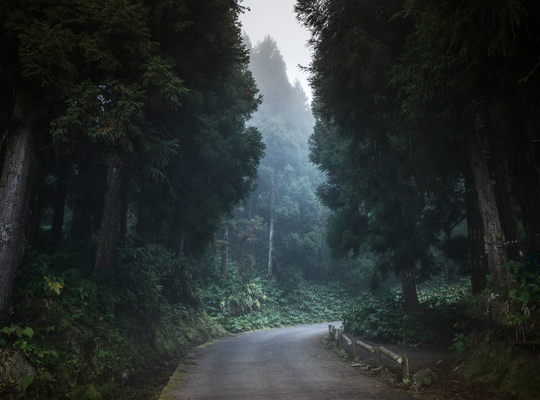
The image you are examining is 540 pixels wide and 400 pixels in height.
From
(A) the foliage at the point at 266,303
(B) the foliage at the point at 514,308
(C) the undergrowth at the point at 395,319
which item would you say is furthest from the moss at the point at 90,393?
(A) the foliage at the point at 266,303

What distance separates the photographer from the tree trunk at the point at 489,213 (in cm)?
849

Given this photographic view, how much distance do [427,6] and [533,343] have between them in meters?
6.68

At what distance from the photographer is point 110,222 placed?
1112cm

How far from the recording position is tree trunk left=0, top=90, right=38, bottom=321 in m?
6.84

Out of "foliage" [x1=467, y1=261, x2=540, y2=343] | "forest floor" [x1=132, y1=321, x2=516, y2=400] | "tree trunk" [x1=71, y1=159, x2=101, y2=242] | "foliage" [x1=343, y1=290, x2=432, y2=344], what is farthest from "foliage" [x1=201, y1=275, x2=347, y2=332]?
"foliage" [x1=467, y1=261, x2=540, y2=343]

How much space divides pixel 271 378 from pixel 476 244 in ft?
31.3

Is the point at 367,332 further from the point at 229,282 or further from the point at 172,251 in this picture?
the point at 229,282

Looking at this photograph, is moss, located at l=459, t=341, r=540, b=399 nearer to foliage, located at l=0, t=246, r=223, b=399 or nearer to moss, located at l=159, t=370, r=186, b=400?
moss, located at l=159, t=370, r=186, b=400

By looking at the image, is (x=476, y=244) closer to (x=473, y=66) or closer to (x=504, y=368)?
(x=504, y=368)

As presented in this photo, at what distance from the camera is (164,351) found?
12.0m

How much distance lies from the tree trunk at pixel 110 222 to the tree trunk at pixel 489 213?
1045cm

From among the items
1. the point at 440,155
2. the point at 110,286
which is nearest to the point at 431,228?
the point at 440,155

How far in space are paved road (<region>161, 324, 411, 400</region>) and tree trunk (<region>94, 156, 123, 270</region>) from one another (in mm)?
4121

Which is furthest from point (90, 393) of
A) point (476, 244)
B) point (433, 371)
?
point (476, 244)
